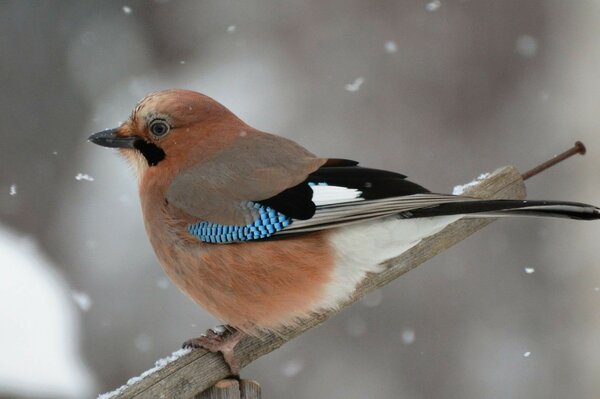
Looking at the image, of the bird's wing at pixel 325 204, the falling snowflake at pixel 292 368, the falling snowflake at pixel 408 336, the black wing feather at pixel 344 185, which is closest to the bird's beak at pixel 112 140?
the bird's wing at pixel 325 204

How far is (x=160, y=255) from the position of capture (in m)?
3.48

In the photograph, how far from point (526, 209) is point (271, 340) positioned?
3.56 feet

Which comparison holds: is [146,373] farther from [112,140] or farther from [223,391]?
[112,140]

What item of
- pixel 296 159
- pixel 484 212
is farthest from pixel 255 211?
pixel 484 212

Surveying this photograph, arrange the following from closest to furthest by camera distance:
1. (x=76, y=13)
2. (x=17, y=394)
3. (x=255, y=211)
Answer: (x=255, y=211), (x=17, y=394), (x=76, y=13)

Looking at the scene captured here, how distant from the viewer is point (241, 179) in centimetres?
339

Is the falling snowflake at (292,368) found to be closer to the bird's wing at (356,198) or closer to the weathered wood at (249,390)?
the bird's wing at (356,198)

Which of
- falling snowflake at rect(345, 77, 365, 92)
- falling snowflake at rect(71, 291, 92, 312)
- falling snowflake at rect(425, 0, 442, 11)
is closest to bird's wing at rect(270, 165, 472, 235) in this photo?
falling snowflake at rect(71, 291, 92, 312)

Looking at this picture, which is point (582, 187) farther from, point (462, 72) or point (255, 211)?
point (255, 211)

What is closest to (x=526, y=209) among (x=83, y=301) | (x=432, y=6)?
(x=83, y=301)

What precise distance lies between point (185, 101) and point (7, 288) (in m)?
2.95

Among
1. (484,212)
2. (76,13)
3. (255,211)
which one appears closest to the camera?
(484,212)

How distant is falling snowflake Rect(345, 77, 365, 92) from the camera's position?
6.63 metres

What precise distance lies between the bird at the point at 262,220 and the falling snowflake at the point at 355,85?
3155mm
